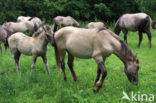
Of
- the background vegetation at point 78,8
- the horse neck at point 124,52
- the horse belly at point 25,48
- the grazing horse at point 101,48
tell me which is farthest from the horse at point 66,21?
the horse neck at point 124,52

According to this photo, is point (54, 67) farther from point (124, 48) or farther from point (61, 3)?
point (61, 3)

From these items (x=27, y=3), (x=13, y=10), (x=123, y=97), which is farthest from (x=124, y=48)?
(x=27, y=3)

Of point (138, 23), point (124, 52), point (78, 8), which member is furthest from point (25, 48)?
point (78, 8)

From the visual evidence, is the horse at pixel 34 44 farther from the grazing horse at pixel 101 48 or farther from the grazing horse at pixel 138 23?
the grazing horse at pixel 138 23

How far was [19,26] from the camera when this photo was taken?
12.0 metres

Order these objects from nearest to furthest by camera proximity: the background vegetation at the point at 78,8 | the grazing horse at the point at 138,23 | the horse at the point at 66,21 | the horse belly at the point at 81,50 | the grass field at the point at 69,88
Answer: the grass field at the point at 69,88
the horse belly at the point at 81,50
the grazing horse at the point at 138,23
the horse at the point at 66,21
the background vegetation at the point at 78,8

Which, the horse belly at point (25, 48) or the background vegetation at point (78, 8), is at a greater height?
the horse belly at point (25, 48)

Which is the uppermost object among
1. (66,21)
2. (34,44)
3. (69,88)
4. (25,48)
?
(34,44)

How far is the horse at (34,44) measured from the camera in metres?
5.49

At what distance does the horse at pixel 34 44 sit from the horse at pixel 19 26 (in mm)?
5865

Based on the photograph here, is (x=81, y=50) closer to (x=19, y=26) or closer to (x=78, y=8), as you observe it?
(x=19, y=26)

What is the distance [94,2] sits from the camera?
2512 centimetres

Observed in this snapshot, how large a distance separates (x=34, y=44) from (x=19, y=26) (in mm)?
6834

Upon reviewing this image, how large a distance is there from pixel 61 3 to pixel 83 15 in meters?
3.13
